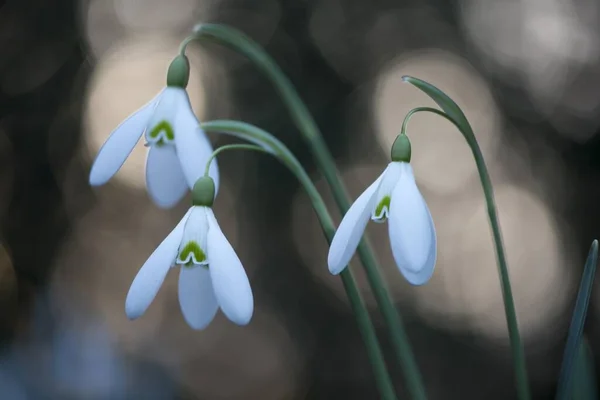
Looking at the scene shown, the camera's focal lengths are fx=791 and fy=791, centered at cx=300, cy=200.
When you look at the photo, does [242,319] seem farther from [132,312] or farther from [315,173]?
[315,173]

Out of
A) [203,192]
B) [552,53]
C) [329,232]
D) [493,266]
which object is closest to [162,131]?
[203,192]

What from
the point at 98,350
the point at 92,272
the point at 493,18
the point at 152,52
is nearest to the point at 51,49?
the point at 152,52

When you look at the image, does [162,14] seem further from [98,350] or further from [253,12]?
[98,350]

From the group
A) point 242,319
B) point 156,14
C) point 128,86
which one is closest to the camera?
point 242,319

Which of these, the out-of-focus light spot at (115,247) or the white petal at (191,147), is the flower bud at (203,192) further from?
the out-of-focus light spot at (115,247)

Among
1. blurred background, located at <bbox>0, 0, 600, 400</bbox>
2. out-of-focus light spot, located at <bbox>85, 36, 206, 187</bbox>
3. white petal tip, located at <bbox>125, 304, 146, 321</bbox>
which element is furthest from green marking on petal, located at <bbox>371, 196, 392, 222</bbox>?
out-of-focus light spot, located at <bbox>85, 36, 206, 187</bbox>

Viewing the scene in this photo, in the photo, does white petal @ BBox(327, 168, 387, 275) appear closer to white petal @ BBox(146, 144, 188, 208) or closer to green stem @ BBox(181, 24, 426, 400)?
green stem @ BBox(181, 24, 426, 400)

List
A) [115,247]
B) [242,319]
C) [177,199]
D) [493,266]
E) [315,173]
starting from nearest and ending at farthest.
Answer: [242,319] < [177,199] < [315,173] < [493,266] < [115,247]
